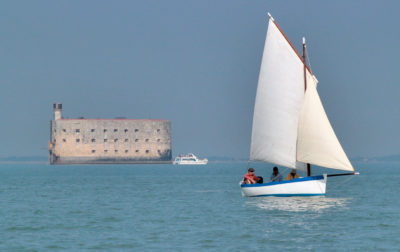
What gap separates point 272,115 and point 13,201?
15265 millimetres

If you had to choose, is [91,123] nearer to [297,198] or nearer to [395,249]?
[297,198]

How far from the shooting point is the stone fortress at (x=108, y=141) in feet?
522

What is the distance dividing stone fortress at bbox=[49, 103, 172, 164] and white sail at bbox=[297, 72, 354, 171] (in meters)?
126

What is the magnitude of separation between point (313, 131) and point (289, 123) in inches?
68.9

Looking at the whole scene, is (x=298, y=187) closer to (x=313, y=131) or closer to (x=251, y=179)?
(x=313, y=131)

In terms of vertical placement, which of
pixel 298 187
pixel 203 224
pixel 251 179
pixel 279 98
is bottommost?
pixel 203 224

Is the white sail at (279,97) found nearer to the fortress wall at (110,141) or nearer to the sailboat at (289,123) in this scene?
the sailboat at (289,123)

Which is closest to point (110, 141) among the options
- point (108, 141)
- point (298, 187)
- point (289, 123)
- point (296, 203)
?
point (108, 141)

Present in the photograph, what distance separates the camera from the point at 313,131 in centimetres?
3662

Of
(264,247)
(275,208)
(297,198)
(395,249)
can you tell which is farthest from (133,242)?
(297,198)

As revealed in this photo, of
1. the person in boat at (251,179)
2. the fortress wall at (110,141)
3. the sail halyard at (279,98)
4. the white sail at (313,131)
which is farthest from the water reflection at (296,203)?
the fortress wall at (110,141)

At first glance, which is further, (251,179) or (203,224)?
(251,179)

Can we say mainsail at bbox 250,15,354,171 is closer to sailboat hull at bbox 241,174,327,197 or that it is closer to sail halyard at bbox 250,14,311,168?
sail halyard at bbox 250,14,311,168

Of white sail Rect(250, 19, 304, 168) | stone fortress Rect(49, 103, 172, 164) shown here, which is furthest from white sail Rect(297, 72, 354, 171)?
stone fortress Rect(49, 103, 172, 164)
